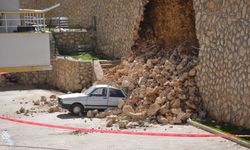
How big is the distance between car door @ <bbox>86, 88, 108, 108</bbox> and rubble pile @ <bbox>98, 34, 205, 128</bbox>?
2.82 feet

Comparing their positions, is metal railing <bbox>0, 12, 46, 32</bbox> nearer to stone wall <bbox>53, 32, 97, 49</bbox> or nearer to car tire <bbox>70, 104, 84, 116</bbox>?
car tire <bbox>70, 104, 84, 116</bbox>

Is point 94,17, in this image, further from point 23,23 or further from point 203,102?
point 203,102

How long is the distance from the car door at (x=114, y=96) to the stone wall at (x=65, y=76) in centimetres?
637

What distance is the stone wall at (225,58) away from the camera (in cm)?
1755

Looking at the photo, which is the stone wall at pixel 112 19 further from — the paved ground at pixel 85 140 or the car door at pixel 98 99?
the paved ground at pixel 85 140

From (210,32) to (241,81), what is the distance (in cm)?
297

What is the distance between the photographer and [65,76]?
31953 mm

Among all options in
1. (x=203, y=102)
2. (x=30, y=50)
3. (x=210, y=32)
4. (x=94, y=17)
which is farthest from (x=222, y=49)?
(x=94, y=17)

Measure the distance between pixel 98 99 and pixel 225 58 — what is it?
6742 mm

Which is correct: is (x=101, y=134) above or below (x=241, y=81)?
below

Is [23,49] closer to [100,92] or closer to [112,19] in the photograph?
[100,92]

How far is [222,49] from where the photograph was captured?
19047 millimetres

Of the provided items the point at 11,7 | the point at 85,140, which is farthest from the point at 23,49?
the point at 85,140

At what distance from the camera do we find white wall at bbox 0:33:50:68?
19.3m
